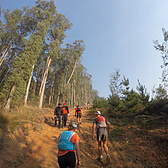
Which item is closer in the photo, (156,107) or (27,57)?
(156,107)

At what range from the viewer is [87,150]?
5.77 meters

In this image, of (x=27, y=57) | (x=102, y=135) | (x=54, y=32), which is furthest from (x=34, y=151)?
(x=54, y=32)

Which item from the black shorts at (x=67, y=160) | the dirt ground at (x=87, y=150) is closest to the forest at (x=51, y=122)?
the dirt ground at (x=87, y=150)

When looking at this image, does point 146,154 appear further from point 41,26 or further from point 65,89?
point 65,89

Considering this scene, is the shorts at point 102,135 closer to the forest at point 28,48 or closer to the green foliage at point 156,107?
the green foliage at point 156,107

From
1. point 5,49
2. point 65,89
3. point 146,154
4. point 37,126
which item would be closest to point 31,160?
point 37,126

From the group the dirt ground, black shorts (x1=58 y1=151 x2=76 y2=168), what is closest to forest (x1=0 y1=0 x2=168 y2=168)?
the dirt ground

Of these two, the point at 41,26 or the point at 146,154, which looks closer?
the point at 146,154

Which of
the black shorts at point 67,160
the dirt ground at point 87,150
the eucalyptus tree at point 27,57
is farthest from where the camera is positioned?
the eucalyptus tree at point 27,57

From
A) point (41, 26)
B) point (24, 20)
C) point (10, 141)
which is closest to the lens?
point (10, 141)

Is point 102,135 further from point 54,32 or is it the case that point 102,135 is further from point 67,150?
point 54,32

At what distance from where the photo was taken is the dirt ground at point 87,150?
171 inches

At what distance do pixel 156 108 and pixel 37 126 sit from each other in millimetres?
10312

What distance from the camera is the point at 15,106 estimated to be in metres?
→ 12.7
